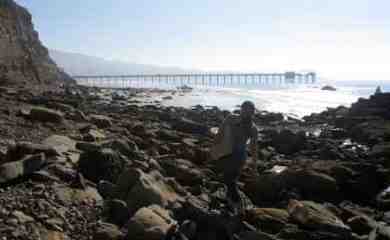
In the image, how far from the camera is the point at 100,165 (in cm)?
729

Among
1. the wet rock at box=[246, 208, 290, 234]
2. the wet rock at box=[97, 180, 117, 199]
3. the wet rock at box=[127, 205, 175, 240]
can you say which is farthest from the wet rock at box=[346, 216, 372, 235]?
the wet rock at box=[97, 180, 117, 199]

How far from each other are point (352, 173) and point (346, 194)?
1189 mm

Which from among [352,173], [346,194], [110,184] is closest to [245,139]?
[110,184]

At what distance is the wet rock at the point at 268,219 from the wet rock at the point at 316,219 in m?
0.19

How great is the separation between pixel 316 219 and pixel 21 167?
4483 mm

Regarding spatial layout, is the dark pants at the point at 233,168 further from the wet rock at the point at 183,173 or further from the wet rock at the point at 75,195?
the wet rock at the point at 75,195

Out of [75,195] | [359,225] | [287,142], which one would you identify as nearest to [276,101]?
[287,142]

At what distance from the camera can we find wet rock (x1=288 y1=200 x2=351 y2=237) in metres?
6.22

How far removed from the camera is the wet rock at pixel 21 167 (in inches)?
238

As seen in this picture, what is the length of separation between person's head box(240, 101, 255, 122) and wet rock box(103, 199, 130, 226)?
2.21 m

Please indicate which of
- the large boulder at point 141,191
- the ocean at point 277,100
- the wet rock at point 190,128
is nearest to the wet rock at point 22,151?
the large boulder at point 141,191

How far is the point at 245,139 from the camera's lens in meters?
6.58

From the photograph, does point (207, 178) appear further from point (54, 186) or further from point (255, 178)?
point (54, 186)

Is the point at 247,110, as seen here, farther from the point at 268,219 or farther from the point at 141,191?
the point at 141,191
